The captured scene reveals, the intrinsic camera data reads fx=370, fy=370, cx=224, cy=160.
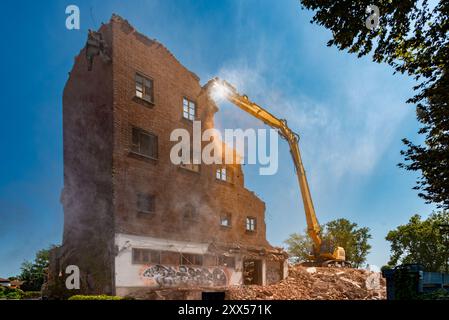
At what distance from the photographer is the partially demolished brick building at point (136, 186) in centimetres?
1916

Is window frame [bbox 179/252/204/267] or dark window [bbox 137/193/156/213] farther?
window frame [bbox 179/252/204/267]

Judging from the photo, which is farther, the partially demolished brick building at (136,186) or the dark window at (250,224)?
the dark window at (250,224)

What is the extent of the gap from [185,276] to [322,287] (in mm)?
10562

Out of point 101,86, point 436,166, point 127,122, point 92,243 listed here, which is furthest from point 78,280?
point 436,166

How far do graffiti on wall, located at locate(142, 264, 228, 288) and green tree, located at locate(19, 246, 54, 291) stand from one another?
1212 inches

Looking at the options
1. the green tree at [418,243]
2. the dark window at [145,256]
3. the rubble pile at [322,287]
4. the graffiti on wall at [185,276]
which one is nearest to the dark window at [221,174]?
the graffiti on wall at [185,276]

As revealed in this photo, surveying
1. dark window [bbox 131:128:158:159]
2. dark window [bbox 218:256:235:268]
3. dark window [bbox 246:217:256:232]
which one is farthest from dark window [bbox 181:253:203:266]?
dark window [bbox 246:217:256:232]

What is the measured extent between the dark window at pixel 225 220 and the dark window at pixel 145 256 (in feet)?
23.0

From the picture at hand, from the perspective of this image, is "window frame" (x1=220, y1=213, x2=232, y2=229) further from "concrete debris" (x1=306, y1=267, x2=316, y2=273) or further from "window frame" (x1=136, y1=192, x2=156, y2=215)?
"concrete debris" (x1=306, y1=267, x2=316, y2=273)

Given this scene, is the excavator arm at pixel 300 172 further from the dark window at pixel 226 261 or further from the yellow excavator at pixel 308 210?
the dark window at pixel 226 261

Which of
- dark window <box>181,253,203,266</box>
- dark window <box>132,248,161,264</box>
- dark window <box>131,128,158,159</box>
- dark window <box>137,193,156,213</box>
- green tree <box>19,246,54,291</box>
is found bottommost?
green tree <box>19,246,54,291</box>

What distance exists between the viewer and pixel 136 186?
814 inches

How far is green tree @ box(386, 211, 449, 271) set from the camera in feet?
131
